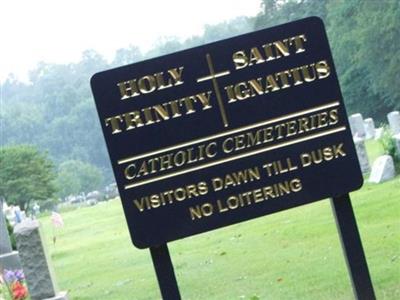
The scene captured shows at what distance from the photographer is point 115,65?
5250 centimetres

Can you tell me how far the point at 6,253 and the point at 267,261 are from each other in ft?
15.5

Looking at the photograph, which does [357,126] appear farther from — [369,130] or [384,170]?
[384,170]

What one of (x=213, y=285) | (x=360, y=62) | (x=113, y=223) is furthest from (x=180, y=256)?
(x=360, y=62)

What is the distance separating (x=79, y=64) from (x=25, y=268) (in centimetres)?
5477

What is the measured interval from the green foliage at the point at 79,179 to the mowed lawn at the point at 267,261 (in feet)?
111

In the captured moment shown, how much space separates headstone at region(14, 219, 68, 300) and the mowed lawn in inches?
48.3

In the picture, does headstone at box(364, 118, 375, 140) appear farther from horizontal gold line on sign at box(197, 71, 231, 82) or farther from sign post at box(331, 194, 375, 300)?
horizontal gold line on sign at box(197, 71, 231, 82)

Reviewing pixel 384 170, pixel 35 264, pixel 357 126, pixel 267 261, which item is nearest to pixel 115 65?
pixel 357 126

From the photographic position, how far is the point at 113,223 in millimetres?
23359

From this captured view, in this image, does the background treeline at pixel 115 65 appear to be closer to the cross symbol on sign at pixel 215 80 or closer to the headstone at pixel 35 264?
the headstone at pixel 35 264

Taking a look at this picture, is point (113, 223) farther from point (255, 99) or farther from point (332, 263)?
point (255, 99)

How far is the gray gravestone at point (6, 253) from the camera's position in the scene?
12636 millimetres

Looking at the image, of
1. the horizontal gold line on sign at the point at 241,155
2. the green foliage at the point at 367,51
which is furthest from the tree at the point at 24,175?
the horizontal gold line on sign at the point at 241,155

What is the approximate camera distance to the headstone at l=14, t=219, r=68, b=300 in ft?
26.4
